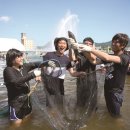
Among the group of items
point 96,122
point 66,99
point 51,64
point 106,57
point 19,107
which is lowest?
point 96,122

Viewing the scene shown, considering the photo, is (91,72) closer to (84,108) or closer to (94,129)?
(84,108)

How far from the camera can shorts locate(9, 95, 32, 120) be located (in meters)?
5.25

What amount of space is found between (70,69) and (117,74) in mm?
1283

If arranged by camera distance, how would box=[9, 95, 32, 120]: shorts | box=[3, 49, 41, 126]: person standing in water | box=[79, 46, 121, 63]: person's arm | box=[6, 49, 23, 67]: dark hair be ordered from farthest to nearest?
box=[9, 95, 32, 120]: shorts
box=[6, 49, 23, 67]: dark hair
box=[3, 49, 41, 126]: person standing in water
box=[79, 46, 121, 63]: person's arm

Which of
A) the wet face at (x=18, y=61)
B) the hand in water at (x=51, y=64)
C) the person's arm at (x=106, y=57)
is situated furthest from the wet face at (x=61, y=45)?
the person's arm at (x=106, y=57)

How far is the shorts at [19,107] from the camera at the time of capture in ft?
17.2

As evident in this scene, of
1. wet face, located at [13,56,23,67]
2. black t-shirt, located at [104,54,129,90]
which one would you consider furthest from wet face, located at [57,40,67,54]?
black t-shirt, located at [104,54,129,90]

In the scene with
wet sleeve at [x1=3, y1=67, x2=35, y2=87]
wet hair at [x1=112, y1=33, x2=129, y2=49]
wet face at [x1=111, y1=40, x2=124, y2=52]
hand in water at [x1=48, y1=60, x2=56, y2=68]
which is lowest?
wet sleeve at [x1=3, y1=67, x2=35, y2=87]

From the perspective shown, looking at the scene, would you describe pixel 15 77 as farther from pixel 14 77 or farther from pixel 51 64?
pixel 51 64

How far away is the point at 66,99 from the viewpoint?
5.20m

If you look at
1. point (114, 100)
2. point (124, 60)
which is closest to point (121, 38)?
point (124, 60)

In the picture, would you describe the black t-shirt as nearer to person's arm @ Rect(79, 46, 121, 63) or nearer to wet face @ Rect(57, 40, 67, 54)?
person's arm @ Rect(79, 46, 121, 63)

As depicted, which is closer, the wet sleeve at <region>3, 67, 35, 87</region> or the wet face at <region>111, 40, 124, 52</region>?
the wet face at <region>111, 40, 124, 52</region>

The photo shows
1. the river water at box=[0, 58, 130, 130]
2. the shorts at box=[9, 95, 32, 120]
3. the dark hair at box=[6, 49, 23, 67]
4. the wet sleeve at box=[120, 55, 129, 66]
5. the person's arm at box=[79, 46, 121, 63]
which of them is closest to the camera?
the person's arm at box=[79, 46, 121, 63]
